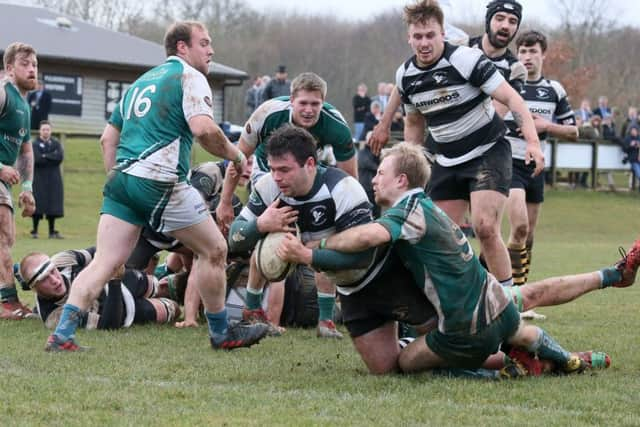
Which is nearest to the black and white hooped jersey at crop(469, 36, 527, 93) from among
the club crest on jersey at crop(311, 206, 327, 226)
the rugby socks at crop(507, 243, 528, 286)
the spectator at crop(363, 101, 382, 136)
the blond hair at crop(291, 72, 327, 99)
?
the blond hair at crop(291, 72, 327, 99)

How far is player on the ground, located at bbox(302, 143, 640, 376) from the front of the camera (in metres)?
5.52

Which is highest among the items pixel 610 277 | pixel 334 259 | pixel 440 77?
pixel 440 77

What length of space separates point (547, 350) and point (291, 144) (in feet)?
6.03

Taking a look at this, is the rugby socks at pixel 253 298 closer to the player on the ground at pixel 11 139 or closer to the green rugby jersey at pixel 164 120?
the green rugby jersey at pixel 164 120

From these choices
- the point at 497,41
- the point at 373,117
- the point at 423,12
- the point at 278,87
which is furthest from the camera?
the point at 278,87

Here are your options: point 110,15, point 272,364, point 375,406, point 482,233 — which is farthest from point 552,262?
point 110,15

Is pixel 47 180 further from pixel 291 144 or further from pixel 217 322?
pixel 291 144

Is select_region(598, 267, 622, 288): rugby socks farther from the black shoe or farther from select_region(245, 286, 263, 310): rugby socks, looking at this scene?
select_region(245, 286, 263, 310): rugby socks

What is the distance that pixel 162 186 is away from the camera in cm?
667

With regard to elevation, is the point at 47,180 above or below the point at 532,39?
below

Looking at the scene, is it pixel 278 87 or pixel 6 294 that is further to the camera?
pixel 278 87

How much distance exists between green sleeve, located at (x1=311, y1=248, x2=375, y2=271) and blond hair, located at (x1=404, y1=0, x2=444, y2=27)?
244 cm

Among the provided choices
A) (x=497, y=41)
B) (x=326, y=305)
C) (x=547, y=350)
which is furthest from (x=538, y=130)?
→ (x=547, y=350)

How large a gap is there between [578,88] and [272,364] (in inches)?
1574
